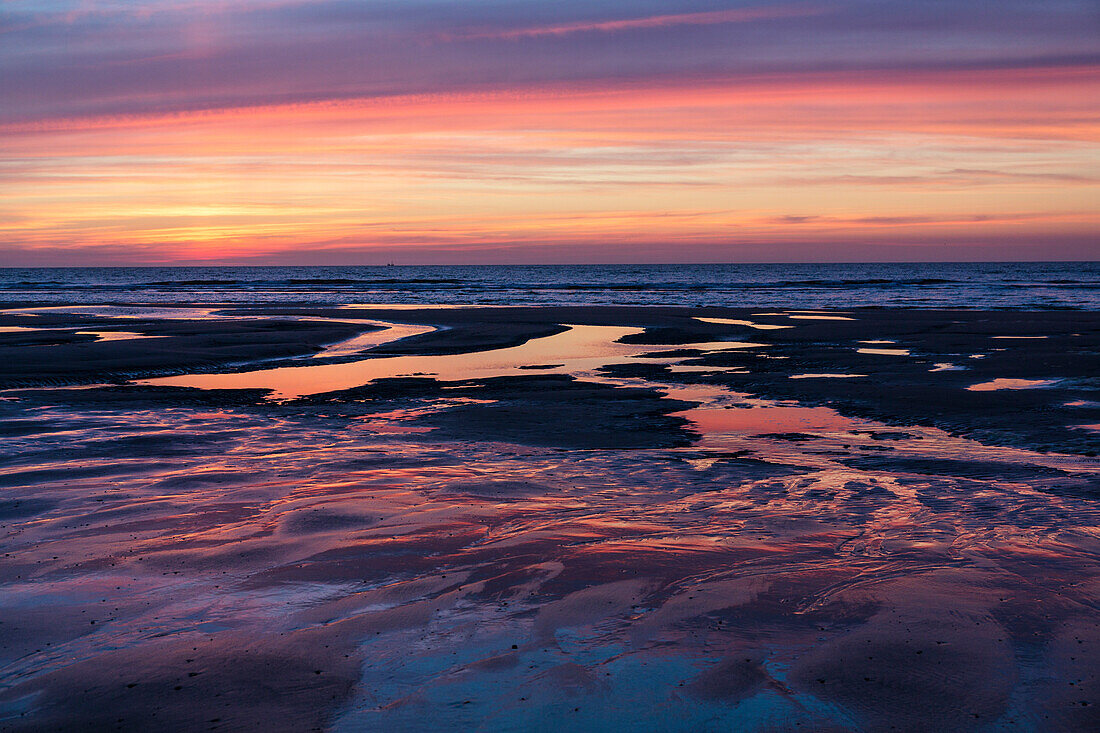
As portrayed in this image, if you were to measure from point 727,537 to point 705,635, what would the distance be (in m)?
2.02

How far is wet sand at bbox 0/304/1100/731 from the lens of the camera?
4668 millimetres

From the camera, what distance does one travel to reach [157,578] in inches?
252

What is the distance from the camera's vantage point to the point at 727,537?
7379 millimetres

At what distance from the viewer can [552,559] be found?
6.83m

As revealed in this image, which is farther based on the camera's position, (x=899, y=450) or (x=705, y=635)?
(x=899, y=450)

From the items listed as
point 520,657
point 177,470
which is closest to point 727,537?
point 520,657

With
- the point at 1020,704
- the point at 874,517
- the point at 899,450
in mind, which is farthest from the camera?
the point at 899,450

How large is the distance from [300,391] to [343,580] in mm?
10704

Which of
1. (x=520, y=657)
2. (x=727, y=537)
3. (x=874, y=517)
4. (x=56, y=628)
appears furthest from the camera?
(x=874, y=517)

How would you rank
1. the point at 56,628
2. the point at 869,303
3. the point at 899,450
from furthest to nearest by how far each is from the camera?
the point at 869,303
the point at 899,450
the point at 56,628

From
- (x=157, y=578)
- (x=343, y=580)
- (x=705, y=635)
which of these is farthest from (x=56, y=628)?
(x=705, y=635)

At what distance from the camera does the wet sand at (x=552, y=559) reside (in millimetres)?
4668

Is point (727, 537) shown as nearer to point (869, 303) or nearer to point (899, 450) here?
point (899, 450)

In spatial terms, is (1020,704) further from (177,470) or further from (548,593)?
(177,470)
